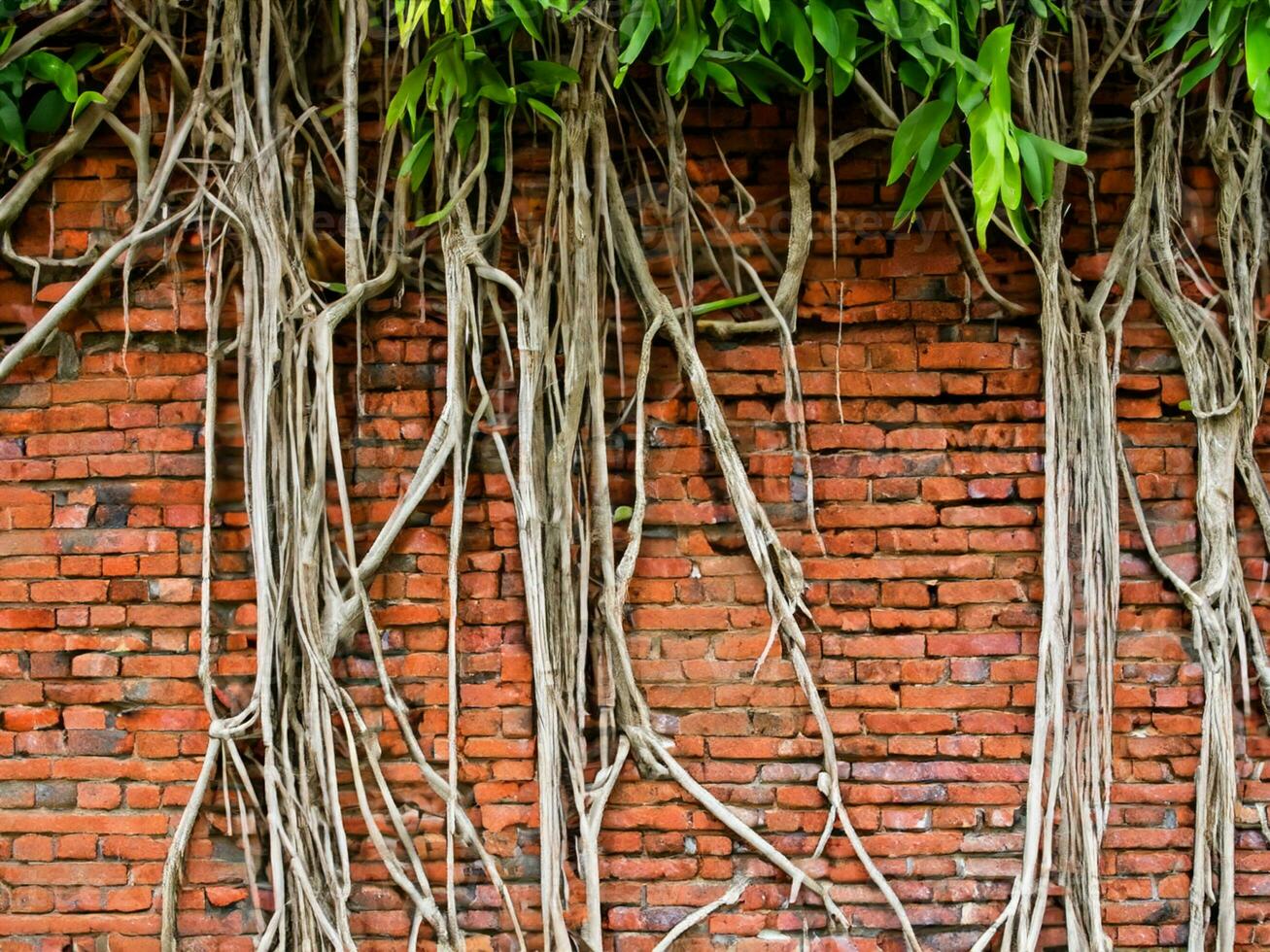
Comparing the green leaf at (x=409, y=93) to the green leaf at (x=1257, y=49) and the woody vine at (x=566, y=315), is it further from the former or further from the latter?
the green leaf at (x=1257, y=49)

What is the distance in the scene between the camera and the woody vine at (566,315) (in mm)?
2014

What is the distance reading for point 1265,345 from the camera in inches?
83.0

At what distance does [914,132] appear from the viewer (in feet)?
6.42

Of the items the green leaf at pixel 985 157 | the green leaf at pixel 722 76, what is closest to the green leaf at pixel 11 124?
the green leaf at pixel 722 76

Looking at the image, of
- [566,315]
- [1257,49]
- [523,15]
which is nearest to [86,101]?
[523,15]

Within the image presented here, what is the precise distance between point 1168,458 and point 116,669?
2.31 metres

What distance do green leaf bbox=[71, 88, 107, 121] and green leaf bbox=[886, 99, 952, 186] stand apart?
64.5 inches

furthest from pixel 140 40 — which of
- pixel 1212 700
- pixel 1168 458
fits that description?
pixel 1212 700

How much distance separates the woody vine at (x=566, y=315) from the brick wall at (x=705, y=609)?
50 millimetres

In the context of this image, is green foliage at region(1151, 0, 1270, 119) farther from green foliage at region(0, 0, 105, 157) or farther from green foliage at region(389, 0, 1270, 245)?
green foliage at region(0, 0, 105, 157)

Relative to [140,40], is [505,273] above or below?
below

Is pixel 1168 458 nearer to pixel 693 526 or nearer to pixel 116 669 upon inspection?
pixel 693 526

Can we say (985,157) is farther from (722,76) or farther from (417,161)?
(417,161)

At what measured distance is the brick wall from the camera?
2.05m
